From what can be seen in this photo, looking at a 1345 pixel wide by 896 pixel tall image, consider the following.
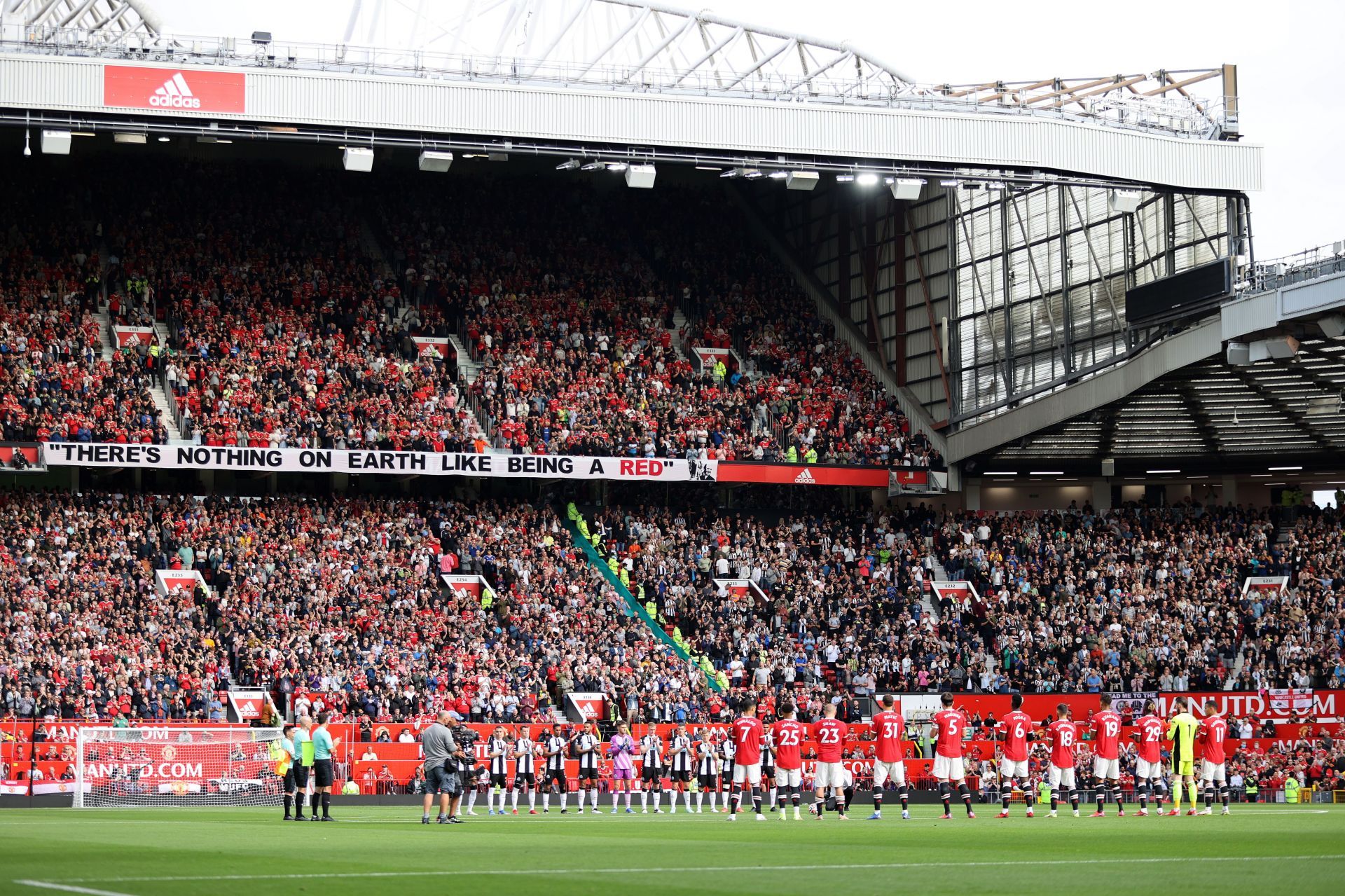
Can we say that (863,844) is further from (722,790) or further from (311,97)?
(311,97)

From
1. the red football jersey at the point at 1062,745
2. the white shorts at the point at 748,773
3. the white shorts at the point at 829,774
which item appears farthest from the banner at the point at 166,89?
the red football jersey at the point at 1062,745

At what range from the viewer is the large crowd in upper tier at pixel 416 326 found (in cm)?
4634

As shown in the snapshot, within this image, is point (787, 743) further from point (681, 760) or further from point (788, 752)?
point (681, 760)

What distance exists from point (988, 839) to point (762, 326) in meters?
36.9

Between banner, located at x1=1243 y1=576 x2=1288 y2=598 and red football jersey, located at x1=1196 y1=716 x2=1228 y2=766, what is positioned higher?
banner, located at x1=1243 y1=576 x2=1288 y2=598

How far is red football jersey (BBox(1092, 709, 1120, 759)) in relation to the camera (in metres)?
28.4

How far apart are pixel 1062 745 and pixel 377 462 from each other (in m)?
22.9

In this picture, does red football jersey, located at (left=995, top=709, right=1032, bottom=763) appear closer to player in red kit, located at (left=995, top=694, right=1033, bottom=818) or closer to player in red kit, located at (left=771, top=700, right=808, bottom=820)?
player in red kit, located at (left=995, top=694, right=1033, bottom=818)

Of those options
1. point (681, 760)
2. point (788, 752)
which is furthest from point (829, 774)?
point (681, 760)

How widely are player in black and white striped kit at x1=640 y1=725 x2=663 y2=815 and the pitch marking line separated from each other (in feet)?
59.4

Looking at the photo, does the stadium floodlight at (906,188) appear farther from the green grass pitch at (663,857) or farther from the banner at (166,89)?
the green grass pitch at (663,857)

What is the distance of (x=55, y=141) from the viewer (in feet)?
137

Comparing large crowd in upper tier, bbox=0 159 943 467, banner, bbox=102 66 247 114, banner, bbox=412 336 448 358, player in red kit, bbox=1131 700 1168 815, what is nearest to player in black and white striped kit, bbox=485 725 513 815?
player in red kit, bbox=1131 700 1168 815

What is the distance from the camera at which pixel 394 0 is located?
153ft
